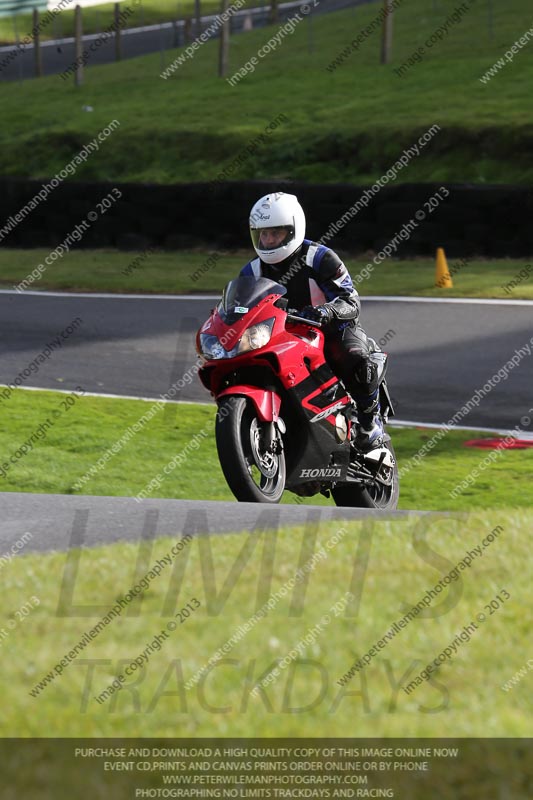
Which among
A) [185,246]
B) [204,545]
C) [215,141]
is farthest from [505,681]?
[215,141]

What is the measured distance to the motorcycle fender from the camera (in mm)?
6500

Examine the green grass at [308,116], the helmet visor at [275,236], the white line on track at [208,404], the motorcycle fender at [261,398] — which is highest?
the helmet visor at [275,236]

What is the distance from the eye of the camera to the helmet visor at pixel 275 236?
22.9 ft

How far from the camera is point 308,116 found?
2673 centimetres

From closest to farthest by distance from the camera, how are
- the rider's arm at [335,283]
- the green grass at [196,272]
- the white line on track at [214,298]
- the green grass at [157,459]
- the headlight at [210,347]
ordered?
the headlight at [210,347]
the rider's arm at [335,283]
the green grass at [157,459]
the white line on track at [214,298]
the green grass at [196,272]

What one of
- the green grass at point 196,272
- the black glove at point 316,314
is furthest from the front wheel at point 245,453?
the green grass at point 196,272

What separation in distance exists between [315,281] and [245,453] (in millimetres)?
1265

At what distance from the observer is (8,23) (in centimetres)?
5959

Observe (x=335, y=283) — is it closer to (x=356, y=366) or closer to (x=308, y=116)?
Result: (x=356, y=366)

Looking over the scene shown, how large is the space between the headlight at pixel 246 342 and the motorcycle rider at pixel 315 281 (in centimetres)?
38

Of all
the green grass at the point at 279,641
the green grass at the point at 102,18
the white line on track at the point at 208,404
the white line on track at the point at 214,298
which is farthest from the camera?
the green grass at the point at 102,18

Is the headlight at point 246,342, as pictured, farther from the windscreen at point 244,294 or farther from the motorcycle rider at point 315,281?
the motorcycle rider at point 315,281

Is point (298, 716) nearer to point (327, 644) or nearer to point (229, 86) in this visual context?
point (327, 644)
